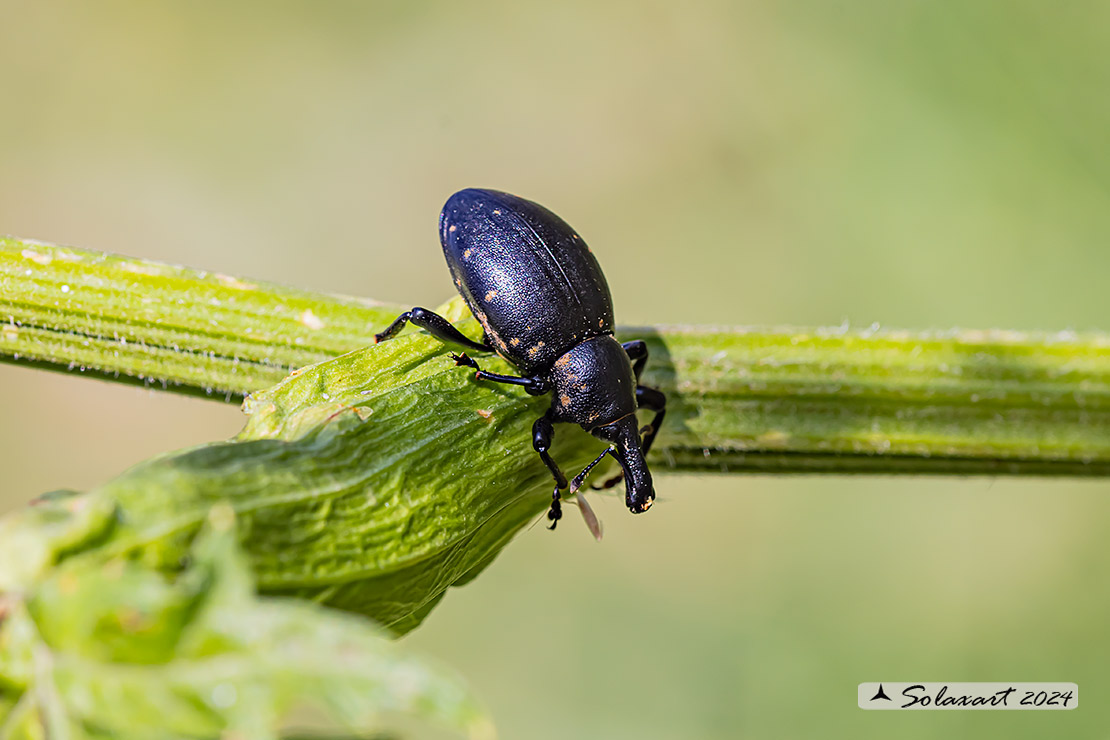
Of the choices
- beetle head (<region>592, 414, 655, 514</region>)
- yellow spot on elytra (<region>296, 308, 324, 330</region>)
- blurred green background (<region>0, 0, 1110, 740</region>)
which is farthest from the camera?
blurred green background (<region>0, 0, 1110, 740</region>)

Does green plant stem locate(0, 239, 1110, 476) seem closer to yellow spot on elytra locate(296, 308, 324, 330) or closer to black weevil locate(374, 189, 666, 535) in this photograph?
yellow spot on elytra locate(296, 308, 324, 330)

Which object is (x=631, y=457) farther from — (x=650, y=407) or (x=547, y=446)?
(x=547, y=446)

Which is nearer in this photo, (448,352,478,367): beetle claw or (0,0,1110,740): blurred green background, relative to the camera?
(448,352,478,367): beetle claw

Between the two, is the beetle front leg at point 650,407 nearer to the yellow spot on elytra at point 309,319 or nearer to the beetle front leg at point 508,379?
the beetle front leg at point 508,379

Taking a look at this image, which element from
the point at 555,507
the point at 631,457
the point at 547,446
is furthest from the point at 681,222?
the point at 547,446

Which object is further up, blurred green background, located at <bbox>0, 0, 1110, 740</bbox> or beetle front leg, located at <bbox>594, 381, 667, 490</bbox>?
blurred green background, located at <bbox>0, 0, 1110, 740</bbox>

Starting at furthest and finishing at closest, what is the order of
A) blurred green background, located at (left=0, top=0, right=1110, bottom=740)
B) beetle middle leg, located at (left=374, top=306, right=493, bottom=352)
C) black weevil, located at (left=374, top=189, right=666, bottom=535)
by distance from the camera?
blurred green background, located at (left=0, top=0, right=1110, bottom=740), black weevil, located at (left=374, top=189, right=666, bottom=535), beetle middle leg, located at (left=374, top=306, right=493, bottom=352)

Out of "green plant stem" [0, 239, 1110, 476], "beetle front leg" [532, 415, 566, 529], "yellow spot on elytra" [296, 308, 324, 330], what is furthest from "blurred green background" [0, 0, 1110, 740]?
"yellow spot on elytra" [296, 308, 324, 330]
